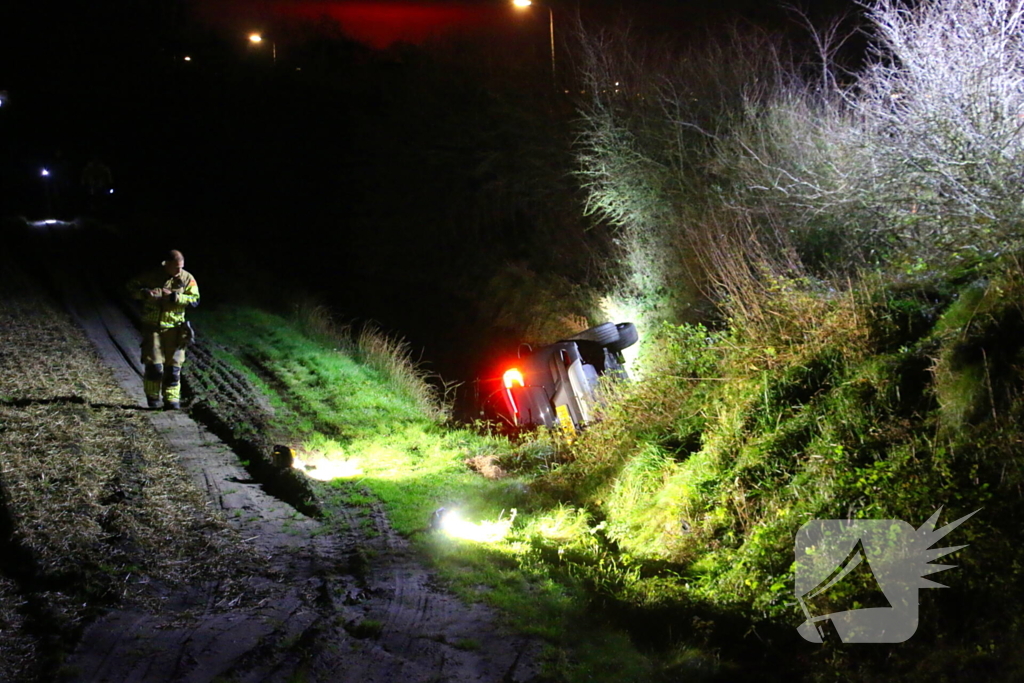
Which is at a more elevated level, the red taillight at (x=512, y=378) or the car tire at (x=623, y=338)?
the car tire at (x=623, y=338)

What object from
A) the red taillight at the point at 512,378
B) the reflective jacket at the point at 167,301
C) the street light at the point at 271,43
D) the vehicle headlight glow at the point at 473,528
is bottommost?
the vehicle headlight glow at the point at 473,528

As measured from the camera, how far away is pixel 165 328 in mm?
10469

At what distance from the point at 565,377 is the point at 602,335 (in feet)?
3.19

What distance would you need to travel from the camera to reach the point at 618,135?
1830 cm

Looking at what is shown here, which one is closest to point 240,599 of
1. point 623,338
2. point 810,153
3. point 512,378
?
point 512,378

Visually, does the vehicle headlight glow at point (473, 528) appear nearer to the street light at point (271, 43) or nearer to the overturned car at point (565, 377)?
the overturned car at point (565, 377)

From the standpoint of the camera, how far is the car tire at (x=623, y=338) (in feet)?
37.9

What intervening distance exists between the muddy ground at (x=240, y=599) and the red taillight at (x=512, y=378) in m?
3.79

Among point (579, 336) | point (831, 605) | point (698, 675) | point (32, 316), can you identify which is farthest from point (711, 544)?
point (32, 316)

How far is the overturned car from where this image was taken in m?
10.7

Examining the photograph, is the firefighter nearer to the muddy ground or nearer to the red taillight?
the muddy ground

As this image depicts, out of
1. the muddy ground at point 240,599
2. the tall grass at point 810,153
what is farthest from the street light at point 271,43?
the muddy ground at point 240,599

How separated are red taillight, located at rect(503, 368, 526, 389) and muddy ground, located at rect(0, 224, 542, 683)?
3.79m

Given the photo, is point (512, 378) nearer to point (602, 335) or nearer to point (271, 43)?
point (602, 335)
